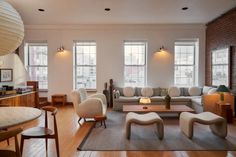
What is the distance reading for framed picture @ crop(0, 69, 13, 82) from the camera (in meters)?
6.50

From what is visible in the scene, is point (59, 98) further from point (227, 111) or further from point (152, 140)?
point (227, 111)

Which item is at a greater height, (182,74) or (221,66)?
(221,66)

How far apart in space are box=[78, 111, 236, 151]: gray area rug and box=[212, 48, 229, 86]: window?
1976mm

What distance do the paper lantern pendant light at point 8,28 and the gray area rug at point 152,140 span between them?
2.23 metres

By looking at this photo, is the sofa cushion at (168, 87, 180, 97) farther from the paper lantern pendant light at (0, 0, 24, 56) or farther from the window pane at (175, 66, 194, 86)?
the paper lantern pendant light at (0, 0, 24, 56)

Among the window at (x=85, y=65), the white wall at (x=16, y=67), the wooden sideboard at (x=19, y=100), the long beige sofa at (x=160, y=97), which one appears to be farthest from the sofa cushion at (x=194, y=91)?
the white wall at (x=16, y=67)

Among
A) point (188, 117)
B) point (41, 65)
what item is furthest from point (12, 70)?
point (188, 117)

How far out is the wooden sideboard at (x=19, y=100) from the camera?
18.3 ft

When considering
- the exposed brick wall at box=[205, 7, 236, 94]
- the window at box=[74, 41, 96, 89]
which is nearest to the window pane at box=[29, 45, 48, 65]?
the window at box=[74, 41, 96, 89]

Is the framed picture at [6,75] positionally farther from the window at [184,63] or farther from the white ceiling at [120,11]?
the window at [184,63]

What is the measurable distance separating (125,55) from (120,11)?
6.11 feet

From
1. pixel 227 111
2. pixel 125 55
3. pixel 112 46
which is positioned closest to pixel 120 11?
pixel 112 46

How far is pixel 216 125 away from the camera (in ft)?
14.4

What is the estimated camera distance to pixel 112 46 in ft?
26.9
